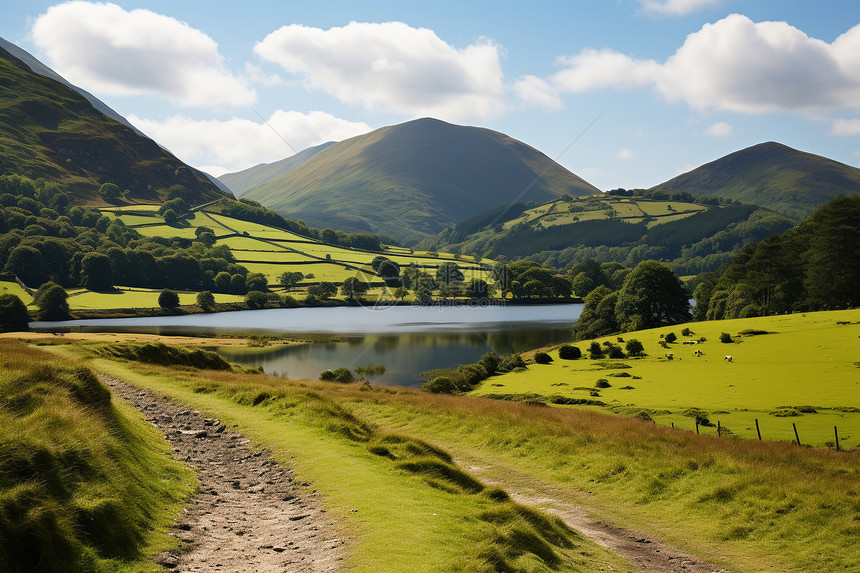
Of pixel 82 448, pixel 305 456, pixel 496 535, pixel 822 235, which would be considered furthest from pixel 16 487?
pixel 822 235

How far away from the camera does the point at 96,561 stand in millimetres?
9930

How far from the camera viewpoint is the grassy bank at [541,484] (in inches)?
522

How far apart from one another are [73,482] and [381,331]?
113657 mm

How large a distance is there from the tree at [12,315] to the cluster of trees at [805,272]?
453 feet

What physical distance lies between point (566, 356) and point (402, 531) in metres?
66.1

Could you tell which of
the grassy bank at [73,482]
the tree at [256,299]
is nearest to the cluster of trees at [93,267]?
the tree at [256,299]

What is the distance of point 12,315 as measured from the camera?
113 metres

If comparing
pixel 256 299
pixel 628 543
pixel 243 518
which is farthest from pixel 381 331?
pixel 243 518

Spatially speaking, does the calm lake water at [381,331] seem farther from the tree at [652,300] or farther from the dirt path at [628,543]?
the dirt path at [628,543]

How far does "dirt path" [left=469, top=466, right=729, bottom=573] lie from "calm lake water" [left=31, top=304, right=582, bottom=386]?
1963 inches

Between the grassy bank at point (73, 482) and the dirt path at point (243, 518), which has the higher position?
the grassy bank at point (73, 482)

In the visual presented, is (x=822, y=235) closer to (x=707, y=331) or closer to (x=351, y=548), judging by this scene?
(x=707, y=331)

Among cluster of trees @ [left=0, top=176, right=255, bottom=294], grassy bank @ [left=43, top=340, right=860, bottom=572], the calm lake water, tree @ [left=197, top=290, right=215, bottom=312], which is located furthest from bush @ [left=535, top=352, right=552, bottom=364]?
cluster of trees @ [left=0, top=176, right=255, bottom=294]

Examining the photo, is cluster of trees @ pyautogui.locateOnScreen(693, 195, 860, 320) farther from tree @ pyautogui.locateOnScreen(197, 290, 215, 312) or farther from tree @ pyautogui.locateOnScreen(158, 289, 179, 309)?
tree @ pyautogui.locateOnScreen(158, 289, 179, 309)
